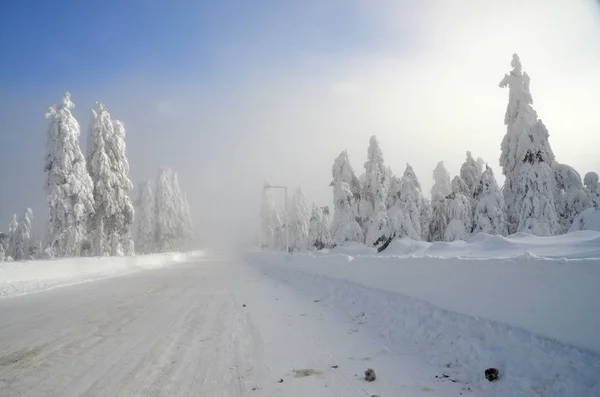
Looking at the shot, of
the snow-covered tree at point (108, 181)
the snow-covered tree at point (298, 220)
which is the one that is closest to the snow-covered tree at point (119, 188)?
the snow-covered tree at point (108, 181)

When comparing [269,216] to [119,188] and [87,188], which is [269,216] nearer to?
[119,188]

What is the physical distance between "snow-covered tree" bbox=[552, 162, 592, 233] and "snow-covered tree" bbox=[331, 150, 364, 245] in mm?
19228

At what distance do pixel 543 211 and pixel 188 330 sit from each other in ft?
84.8

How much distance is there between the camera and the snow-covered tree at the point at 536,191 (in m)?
24.4

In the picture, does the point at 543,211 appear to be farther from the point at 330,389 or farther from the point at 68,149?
the point at 68,149

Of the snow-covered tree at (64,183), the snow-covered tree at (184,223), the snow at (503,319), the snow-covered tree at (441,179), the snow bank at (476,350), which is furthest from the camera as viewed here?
the snow-covered tree at (184,223)

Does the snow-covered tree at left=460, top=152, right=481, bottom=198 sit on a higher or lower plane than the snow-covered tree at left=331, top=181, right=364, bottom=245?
higher

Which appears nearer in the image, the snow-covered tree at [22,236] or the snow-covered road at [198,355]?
the snow-covered road at [198,355]

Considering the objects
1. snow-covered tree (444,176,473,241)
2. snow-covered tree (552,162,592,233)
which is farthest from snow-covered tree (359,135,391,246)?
snow-covered tree (552,162,592,233)

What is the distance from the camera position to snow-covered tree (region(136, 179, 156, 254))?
209 ft

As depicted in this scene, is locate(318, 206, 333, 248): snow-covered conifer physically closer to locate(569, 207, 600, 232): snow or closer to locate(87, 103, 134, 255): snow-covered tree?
locate(87, 103, 134, 255): snow-covered tree

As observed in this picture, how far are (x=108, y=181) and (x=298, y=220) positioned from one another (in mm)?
43135

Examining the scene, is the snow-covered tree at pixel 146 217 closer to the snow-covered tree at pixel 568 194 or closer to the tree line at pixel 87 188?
the tree line at pixel 87 188

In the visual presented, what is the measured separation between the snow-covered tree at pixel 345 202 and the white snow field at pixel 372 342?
32656 mm
